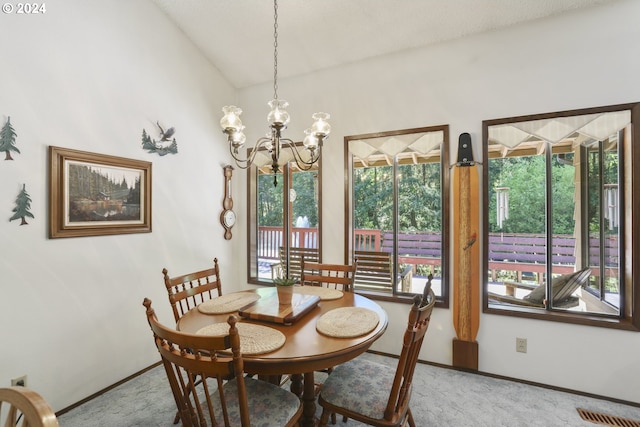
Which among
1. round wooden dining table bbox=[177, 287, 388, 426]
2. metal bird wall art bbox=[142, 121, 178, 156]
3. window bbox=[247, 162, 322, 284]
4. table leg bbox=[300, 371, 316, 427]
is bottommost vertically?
table leg bbox=[300, 371, 316, 427]

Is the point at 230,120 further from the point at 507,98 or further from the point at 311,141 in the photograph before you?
the point at 507,98

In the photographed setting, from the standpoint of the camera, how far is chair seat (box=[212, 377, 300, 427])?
4.64ft

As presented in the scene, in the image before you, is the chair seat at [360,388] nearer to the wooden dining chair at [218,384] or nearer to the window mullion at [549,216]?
the wooden dining chair at [218,384]

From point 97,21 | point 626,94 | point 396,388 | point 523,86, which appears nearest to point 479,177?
point 523,86

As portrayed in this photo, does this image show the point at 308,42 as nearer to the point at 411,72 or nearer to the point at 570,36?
the point at 411,72

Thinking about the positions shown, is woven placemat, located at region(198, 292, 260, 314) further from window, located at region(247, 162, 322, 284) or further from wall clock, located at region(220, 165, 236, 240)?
wall clock, located at region(220, 165, 236, 240)

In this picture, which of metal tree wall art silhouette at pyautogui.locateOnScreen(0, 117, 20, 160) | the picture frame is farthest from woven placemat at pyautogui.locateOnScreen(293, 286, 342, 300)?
metal tree wall art silhouette at pyautogui.locateOnScreen(0, 117, 20, 160)

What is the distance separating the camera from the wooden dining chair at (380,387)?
1.41 meters

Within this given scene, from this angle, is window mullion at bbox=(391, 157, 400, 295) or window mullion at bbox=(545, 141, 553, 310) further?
window mullion at bbox=(391, 157, 400, 295)

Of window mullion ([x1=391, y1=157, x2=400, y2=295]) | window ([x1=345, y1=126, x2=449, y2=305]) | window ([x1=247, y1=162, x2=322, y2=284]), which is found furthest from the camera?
window ([x1=247, y1=162, x2=322, y2=284])

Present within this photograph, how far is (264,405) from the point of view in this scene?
1.51 meters

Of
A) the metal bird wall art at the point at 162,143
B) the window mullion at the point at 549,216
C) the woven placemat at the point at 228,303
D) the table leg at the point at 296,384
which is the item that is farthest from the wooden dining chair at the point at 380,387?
the metal bird wall art at the point at 162,143

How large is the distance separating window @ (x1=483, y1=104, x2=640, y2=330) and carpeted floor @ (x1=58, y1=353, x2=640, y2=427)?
606 mm

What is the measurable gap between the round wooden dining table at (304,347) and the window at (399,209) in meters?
1.15
